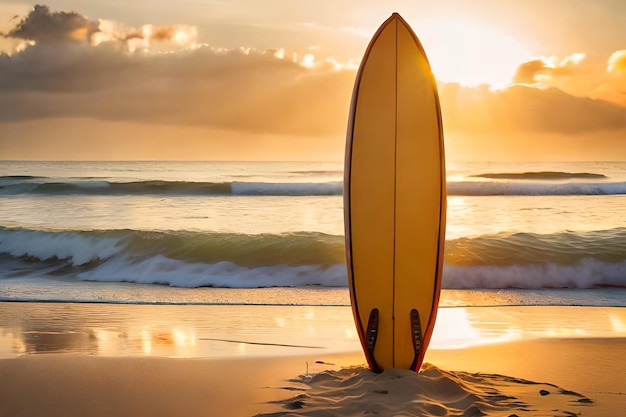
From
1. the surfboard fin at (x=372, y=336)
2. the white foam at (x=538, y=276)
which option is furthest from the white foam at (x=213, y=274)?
the surfboard fin at (x=372, y=336)

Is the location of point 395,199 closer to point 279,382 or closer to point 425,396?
point 425,396

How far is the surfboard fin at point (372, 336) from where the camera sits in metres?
4.35

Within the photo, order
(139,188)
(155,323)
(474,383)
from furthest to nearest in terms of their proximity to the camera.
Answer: (139,188) → (155,323) → (474,383)

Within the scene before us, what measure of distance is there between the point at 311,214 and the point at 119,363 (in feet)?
35.1

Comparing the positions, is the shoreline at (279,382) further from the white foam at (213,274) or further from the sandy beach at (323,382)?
the white foam at (213,274)

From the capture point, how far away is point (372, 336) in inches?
171

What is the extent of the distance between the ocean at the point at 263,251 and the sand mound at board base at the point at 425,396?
304 centimetres

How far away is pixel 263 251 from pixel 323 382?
626 cm

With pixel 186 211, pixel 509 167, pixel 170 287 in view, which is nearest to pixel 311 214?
pixel 186 211

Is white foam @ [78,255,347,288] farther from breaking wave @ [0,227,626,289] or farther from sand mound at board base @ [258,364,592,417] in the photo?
sand mound at board base @ [258,364,592,417]

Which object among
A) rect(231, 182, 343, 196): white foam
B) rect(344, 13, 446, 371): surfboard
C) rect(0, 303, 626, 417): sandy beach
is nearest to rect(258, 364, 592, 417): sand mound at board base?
rect(0, 303, 626, 417): sandy beach

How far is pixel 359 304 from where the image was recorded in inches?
173

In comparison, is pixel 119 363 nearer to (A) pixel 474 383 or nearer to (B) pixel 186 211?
(A) pixel 474 383

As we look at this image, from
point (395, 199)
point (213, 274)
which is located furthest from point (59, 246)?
point (395, 199)
